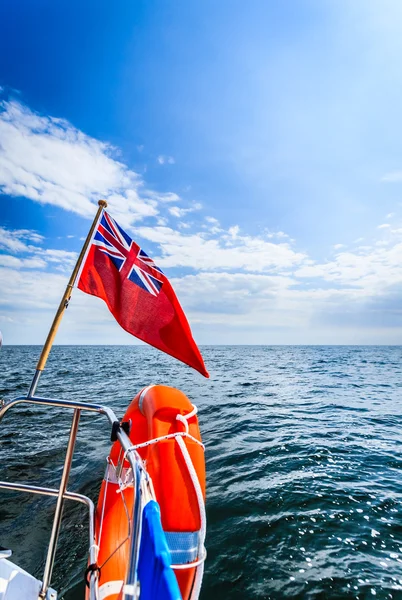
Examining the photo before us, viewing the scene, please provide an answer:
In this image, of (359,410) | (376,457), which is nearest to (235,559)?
(376,457)

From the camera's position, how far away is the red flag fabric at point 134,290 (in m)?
3.10

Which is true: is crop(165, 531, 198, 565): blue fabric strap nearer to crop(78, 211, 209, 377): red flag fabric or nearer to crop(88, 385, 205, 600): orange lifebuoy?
crop(88, 385, 205, 600): orange lifebuoy

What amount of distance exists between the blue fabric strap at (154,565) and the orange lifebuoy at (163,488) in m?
0.60

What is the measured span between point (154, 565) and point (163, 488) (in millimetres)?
1268

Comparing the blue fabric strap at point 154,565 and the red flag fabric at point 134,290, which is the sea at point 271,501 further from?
the blue fabric strap at point 154,565

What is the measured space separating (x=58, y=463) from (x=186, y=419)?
4.94 metres

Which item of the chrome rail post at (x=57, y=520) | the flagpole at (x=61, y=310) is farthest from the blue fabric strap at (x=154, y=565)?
the flagpole at (x=61, y=310)

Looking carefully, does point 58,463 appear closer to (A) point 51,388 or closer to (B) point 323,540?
(B) point 323,540

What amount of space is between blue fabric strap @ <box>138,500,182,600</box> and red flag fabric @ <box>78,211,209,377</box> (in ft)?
6.37

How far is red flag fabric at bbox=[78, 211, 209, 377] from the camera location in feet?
10.2

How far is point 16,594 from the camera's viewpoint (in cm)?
185

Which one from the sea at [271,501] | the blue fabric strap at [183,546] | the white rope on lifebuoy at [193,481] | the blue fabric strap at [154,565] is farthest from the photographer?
the sea at [271,501]

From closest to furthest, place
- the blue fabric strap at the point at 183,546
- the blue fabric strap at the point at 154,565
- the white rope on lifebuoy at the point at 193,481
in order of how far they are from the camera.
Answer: the blue fabric strap at the point at 154,565
the white rope on lifebuoy at the point at 193,481
the blue fabric strap at the point at 183,546

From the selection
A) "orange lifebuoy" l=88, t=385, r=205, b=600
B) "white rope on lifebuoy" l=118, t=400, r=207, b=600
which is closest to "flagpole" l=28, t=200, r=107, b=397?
"orange lifebuoy" l=88, t=385, r=205, b=600
